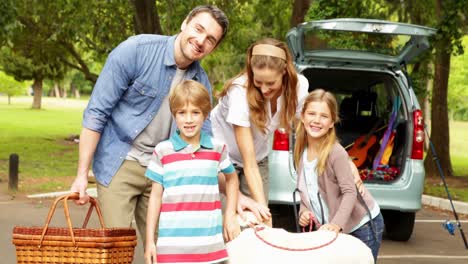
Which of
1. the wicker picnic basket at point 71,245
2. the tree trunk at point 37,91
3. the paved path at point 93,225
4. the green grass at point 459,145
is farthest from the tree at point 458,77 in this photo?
the wicker picnic basket at point 71,245

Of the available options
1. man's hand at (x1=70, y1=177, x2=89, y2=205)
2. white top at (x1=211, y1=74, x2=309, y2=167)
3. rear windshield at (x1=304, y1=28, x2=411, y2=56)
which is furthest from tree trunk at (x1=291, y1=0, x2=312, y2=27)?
man's hand at (x1=70, y1=177, x2=89, y2=205)

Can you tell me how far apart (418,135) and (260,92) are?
5058 millimetres

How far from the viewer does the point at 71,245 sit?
396cm

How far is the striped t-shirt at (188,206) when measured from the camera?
4.16 metres

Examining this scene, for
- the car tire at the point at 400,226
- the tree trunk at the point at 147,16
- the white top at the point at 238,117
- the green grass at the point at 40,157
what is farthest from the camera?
the tree trunk at the point at 147,16

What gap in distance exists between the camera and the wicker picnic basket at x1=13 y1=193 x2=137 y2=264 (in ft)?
12.9

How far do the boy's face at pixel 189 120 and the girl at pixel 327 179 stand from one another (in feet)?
2.81

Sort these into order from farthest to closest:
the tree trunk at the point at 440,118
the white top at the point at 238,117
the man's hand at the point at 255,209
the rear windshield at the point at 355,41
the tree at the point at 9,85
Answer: the tree at the point at 9,85 → the tree trunk at the point at 440,118 → the rear windshield at the point at 355,41 → the white top at the point at 238,117 → the man's hand at the point at 255,209

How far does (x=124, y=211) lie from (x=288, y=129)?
1.02 m

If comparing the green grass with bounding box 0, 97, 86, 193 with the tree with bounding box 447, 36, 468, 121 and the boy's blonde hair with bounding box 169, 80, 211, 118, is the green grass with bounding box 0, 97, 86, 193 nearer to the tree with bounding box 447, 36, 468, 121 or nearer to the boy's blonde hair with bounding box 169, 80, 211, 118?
the boy's blonde hair with bounding box 169, 80, 211, 118

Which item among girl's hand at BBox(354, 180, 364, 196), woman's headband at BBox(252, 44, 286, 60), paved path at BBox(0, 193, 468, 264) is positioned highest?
woman's headband at BBox(252, 44, 286, 60)

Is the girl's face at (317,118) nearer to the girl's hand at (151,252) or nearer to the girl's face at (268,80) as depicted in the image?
the girl's face at (268,80)

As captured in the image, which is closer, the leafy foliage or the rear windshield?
the rear windshield

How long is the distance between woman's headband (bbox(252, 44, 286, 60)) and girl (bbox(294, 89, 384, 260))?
0.36 metres
